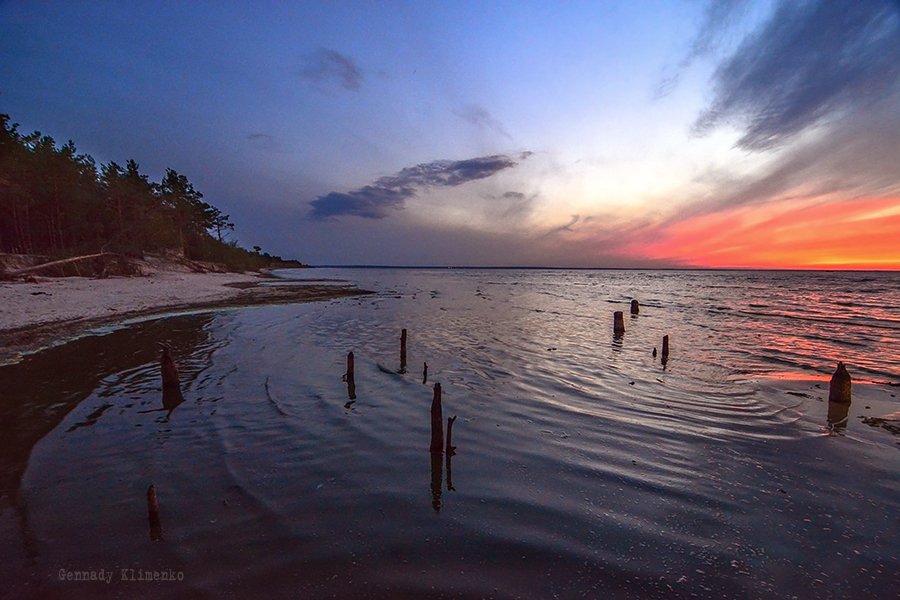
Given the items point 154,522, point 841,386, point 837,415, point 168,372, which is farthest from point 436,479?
point 841,386

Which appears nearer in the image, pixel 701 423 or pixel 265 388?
pixel 701 423

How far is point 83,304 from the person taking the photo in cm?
3102

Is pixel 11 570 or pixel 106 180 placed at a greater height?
pixel 106 180

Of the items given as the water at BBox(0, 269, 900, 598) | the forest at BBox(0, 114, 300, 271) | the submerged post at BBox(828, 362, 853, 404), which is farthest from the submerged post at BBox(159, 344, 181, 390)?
the forest at BBox(0, 114, 300, 271)

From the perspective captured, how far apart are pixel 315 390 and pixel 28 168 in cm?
6260

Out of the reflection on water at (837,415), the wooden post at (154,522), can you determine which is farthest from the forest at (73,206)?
the reflection on water at (837,415)

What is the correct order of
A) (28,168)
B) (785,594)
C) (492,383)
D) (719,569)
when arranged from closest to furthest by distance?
(785,594), (719,569), (492,383), (28,168)

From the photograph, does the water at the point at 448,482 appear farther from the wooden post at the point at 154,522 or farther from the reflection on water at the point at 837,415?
the reflection on water at the point at 837,415

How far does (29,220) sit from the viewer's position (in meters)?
54.6

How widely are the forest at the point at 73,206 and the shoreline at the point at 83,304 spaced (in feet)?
43.5

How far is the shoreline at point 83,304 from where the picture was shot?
21.2m

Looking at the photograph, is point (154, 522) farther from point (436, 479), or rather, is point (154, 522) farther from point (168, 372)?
point (168, 372)

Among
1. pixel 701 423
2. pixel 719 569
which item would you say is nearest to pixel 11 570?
pixel 719 569

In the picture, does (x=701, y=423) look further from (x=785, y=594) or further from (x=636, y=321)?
(x=636, y=321)
